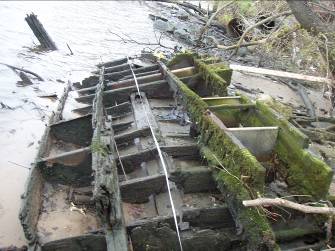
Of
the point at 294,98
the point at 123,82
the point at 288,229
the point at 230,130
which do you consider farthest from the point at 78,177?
the point at 294,98

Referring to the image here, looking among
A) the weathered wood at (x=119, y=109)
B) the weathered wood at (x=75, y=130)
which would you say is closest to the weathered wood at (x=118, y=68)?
the weathered wood at (x=119, y=109)

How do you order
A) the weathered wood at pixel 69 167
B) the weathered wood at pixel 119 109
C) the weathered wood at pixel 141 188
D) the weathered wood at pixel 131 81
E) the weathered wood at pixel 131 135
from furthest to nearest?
the weathered wood at pixel 131 81 → the weathered wood at pixel 119 109 → the weathered wood at pixel 131 135 → the weathered wood at pixel 69 167 → the weathered wood at pixel 141 188

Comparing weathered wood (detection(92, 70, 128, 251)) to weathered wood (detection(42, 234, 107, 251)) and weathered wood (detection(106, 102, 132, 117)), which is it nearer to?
weathered wood (detection(42, 234, 107, 251))

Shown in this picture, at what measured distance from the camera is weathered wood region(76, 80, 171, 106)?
8452mm

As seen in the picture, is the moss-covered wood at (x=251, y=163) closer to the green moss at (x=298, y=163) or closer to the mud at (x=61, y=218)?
the green moss at (x=298, y=163)

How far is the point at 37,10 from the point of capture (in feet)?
58.4

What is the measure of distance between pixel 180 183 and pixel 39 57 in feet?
29.8

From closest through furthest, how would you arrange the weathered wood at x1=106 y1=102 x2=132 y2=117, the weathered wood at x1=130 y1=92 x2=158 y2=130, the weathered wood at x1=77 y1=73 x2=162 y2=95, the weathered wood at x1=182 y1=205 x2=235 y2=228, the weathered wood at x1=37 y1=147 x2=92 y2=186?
the weathered wood at x1=182 y1=205 x2=235 y2=228 < the weathered wood at x1=37 y1=147 x2=92 y2=186 < the weathered wood at x1=130 y1=92 x2=158 y2=130 < the weathered wood at x1=106 y1=102 x2=132 y2=117 < the weathered wood at x1=77 y1=73 x2=162 y2=95

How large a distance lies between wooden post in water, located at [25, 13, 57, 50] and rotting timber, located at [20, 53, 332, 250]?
23.3 ft

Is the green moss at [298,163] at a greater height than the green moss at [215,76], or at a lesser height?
lesser

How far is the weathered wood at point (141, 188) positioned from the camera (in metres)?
5.04

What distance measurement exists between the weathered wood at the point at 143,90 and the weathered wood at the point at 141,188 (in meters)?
3.69

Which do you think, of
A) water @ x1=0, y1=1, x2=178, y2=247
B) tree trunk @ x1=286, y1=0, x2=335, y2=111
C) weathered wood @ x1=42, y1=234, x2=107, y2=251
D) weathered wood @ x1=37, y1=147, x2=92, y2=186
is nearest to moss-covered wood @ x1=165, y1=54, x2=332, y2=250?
weathered wood @ x1=42, y1=234, x2=107, y2=251

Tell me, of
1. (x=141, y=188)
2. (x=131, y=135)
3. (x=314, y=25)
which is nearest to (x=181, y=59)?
(x=314, y=25)
